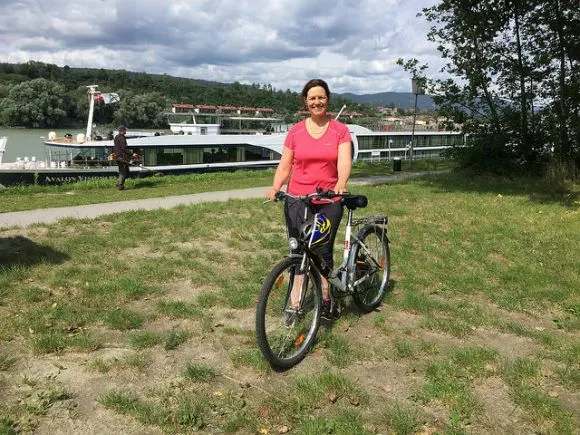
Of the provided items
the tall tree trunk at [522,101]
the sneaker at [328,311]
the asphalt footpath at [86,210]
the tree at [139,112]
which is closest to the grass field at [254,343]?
the sneaker at [328,311]

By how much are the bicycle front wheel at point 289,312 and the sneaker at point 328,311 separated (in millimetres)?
186

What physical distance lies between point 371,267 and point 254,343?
4.52ft

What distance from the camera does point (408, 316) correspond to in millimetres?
4434

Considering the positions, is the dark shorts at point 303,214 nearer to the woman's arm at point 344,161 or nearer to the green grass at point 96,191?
the woman's arm at point 344,161

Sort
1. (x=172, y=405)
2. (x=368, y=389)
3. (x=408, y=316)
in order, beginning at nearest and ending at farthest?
1. (x=172, y=405)
2. (x=368, y=389)
3. (x=408, y=316)

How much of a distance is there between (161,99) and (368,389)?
60.6 metres

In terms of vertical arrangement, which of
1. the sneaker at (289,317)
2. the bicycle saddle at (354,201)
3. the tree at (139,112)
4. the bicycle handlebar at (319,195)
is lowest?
the sneaker at (289,317)

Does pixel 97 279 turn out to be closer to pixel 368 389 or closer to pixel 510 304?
pixel 368 389

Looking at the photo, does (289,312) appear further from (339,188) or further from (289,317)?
(339,188)

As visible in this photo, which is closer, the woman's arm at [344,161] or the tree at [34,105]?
the woman's arm at [344,161]

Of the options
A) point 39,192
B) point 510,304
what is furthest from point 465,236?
point 39,192

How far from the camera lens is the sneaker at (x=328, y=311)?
13.0ft

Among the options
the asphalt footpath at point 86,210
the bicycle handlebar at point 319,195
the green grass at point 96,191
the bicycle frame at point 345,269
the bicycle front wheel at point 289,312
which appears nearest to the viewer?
the bicycle front wheel at point 289,312

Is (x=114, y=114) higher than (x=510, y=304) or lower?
higher
